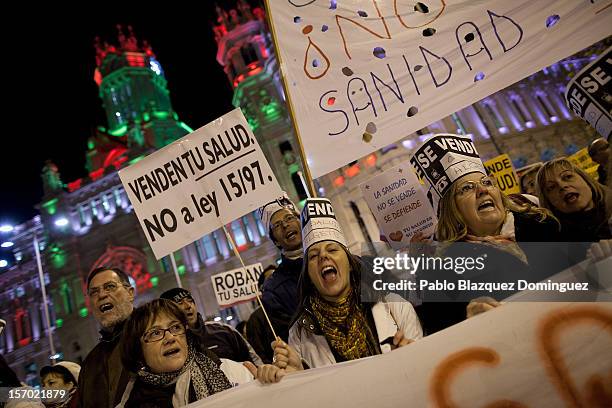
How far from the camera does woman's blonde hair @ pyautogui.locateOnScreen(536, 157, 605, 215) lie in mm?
3186

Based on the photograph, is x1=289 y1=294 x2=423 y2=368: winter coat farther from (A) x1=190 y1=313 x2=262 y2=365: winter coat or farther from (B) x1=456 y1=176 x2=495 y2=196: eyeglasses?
(A) x1=190 y1=313 x2=262 y2=365: winter coat

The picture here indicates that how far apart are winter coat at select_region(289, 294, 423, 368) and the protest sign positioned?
1.13m

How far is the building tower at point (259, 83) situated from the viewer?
109 ft

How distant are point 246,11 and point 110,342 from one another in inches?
1567

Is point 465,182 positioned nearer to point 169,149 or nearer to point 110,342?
point 169,149

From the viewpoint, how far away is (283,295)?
4180 millimetres

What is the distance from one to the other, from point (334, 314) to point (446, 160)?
4.69ft

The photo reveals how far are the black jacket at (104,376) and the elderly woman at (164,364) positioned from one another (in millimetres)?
523

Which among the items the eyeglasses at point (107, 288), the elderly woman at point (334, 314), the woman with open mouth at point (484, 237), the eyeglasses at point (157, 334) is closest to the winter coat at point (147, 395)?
the eyeglasses at point (157, 334)

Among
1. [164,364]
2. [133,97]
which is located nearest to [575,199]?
[164,364]

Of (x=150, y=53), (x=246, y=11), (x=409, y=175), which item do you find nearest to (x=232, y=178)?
(x=409, y=175)

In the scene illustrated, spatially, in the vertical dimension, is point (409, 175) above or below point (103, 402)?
above

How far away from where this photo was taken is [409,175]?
18.8 ft

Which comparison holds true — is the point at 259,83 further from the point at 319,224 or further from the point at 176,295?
the point at 319,224
